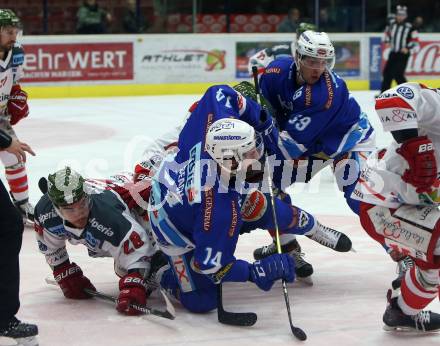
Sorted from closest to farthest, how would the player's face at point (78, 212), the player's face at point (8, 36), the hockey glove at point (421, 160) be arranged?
1. the hockey glove at point (421, 160)
2. the player's face at point (78, 212)
3. the player's face at point (8, 36)

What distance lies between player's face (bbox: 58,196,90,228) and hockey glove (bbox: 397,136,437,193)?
132 centimetres

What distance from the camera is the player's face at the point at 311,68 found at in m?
4.32

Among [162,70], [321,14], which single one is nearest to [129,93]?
[162,70]

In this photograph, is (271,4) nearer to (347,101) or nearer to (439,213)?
(347,101)

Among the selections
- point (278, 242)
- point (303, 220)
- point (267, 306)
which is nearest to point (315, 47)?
point (303, 220)

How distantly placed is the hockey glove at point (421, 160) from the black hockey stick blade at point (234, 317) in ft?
2.83

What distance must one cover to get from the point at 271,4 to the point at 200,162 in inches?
444

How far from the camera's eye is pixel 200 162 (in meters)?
3.60

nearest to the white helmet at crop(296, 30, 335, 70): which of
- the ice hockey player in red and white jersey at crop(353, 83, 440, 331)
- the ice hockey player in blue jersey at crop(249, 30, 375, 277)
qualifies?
the ice hockey player in blue jersey at crop(249, 30, 375, 277)

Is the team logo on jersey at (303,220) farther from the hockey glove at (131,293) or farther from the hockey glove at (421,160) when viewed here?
the hockey glove at (421,160)

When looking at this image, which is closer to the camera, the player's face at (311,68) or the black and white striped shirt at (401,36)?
the player's face at (311,68)

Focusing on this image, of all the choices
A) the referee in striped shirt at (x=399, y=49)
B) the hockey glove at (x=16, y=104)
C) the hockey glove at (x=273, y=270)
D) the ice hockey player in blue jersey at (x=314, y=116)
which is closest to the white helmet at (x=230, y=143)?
the hockey glove at (x=273, y=270)

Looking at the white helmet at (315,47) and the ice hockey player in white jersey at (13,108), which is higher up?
the white helmet at (315,47)

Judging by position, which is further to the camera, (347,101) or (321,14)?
(321,14)
